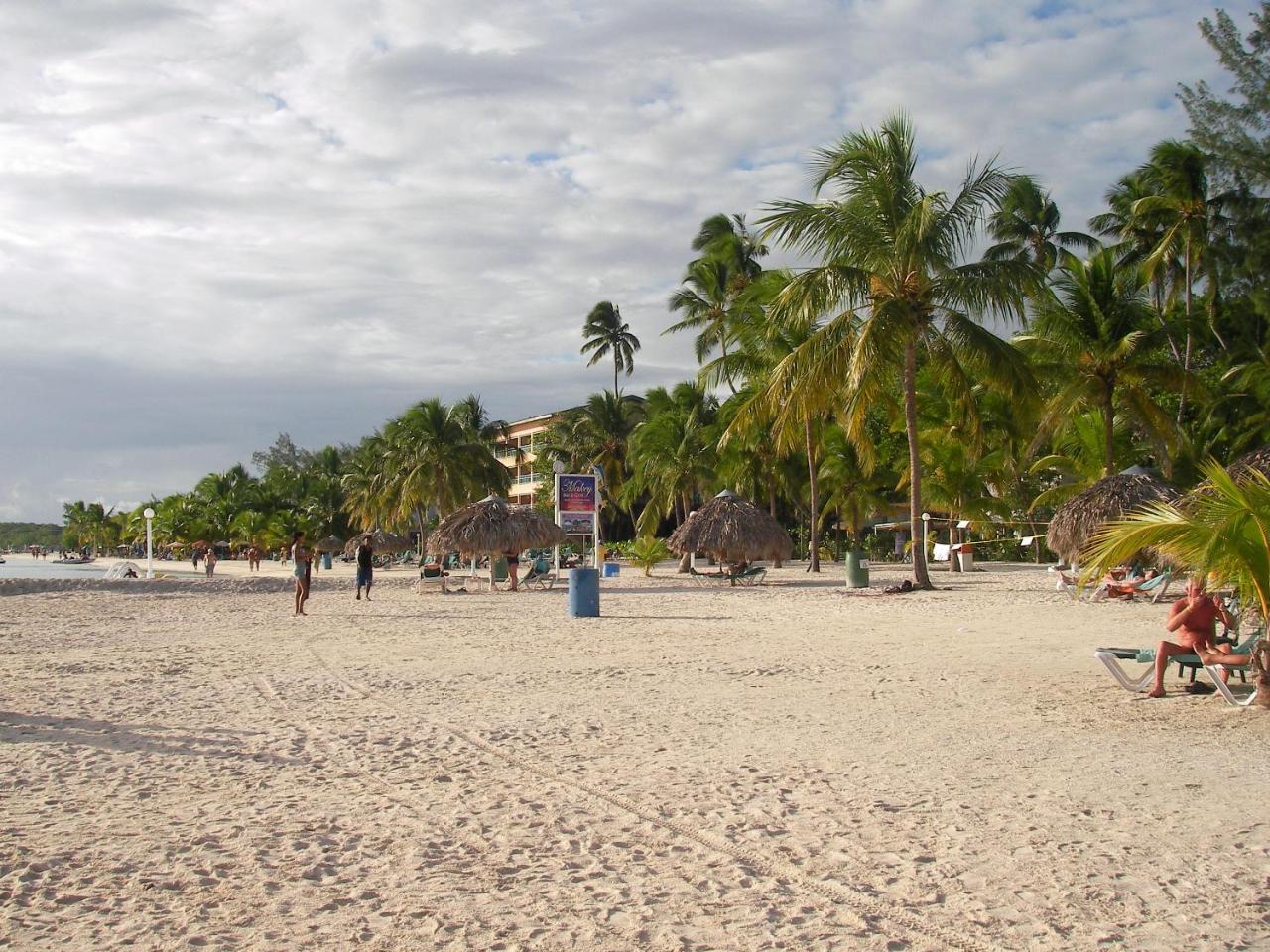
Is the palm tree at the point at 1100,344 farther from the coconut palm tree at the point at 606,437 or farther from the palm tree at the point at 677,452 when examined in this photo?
the coconut palm tree at the point at 606,437

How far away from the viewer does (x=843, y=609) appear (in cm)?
1775

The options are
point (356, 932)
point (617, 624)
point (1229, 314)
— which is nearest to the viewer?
point (356, 932)

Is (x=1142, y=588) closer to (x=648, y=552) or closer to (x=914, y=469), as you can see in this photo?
(x=914, y=469)

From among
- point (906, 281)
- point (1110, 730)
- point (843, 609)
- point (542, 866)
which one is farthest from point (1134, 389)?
point (542, 866)

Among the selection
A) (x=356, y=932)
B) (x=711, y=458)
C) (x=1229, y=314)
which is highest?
(x=1229, y=314)

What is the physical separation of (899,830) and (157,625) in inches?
572

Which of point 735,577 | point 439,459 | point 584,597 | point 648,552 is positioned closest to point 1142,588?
point 584,597

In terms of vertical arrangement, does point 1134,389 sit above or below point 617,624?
above

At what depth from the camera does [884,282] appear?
1984 cm

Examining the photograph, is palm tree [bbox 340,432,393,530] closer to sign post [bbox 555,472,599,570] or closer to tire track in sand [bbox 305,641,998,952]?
sign post [bbox 555,472,599,570]

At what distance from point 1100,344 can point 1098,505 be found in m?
5.28

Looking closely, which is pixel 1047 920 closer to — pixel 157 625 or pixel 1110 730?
pixel 1110 730

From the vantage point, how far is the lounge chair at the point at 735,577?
83.1 feet

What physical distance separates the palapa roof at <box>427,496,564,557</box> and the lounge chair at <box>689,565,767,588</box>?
357 centimetres
